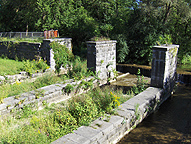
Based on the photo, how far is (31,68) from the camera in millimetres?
8727

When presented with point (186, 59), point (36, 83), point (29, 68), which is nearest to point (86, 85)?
point (36, 83)

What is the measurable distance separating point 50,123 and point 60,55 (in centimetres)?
538

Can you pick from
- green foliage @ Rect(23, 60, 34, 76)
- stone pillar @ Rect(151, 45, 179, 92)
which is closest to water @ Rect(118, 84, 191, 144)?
stone pillar @ Rect(151, 45, 179, 92)

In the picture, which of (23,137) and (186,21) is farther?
(186,21)

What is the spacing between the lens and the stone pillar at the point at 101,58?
838cm

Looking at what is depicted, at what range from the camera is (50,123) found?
14.7 ft

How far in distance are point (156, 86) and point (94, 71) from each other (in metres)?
2.84

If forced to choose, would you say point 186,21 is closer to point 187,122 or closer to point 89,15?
point 89,15

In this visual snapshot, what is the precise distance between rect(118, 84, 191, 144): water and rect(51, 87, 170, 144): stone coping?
20cm

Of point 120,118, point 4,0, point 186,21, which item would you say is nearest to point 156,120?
point 120,118

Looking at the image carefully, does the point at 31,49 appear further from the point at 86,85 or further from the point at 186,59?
the point at 186,59

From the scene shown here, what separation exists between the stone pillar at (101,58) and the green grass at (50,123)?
3.09 meters

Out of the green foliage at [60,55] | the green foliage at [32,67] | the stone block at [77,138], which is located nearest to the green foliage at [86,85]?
the green foliage at [60,55]

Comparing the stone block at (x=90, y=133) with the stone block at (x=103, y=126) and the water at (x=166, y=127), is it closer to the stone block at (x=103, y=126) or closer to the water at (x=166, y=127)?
the stone block at (x=103, y=126)
